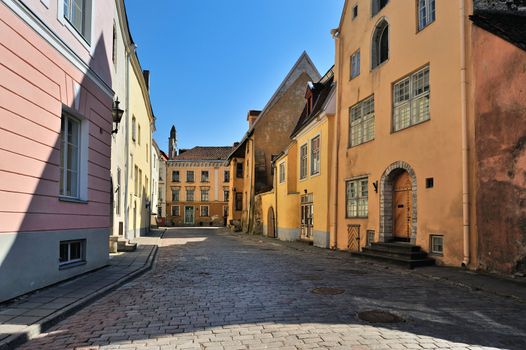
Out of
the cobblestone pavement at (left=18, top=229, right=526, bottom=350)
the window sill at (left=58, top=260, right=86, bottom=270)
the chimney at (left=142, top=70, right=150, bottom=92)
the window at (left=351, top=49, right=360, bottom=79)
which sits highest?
the chimney at (left=142, top=70, right=150, bottom=92)

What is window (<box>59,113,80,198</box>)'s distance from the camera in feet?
31.0

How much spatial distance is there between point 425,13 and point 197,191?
5504 cm

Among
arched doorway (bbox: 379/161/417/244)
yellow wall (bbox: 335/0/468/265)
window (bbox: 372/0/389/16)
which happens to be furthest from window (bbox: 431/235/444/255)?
window (bbox: 372/0/389/16)

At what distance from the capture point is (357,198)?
17547 millimetres

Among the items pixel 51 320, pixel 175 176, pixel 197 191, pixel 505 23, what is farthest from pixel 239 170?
pixel 51 320

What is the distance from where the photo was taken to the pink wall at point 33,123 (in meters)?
7.00

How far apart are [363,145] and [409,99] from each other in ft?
10.3

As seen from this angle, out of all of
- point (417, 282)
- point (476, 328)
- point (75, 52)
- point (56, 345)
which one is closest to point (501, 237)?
point (417, 282)

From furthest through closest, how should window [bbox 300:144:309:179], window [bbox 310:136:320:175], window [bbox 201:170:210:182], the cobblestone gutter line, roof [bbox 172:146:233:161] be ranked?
roof [bbox 172:146:233:161], window [bbox 201:170:210:182], window [bbox 300:144:309:179], window [bbox 310:136:320:175], the cobblestone gutter line

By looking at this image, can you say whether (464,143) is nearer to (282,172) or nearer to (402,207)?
(402,207)

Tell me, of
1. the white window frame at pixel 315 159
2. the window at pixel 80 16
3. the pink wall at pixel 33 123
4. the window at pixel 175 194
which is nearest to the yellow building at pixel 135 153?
the white window frame at pixel 315 159

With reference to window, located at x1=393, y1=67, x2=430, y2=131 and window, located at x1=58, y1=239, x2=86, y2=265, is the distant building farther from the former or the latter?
window, located at x1=58, y1=239, x2=86, y2=265

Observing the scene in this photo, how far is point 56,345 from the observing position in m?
5.27

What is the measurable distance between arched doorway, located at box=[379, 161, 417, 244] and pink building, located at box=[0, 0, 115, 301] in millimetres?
9070
